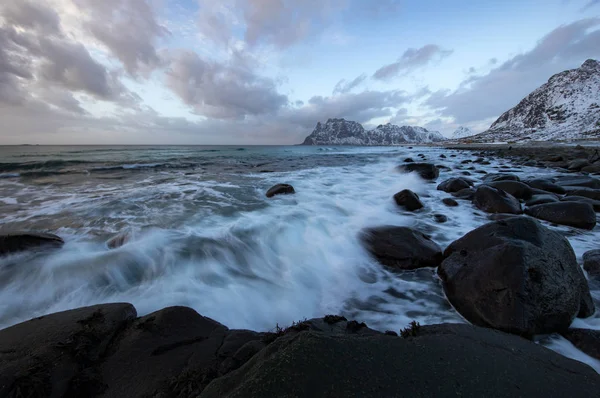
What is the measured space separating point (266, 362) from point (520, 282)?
9.67 ft

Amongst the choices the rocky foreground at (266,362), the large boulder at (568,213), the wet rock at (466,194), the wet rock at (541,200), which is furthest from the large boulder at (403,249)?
the wet rock at (466,194)

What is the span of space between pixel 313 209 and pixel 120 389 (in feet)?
22.2

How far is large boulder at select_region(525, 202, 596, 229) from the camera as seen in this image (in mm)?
5344

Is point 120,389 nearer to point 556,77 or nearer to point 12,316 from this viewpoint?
point 12,316

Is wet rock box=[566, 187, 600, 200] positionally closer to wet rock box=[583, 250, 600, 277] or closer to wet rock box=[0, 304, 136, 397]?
wet rock box=[583, 250, 600, 277]

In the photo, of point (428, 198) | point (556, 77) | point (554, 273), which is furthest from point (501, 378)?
point (556, 77)

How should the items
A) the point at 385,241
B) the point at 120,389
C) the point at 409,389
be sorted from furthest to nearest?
the point at 385,241 → the point at 120,389 → the point at 409,389

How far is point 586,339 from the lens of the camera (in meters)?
2.45

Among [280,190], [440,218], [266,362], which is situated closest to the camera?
[266,362]

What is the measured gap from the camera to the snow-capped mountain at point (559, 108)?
81062mm

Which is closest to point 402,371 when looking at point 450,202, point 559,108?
point 450,202

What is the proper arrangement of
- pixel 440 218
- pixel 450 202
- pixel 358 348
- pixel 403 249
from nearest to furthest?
pixel 358 348, pixel 403 249, pixel 440 218, pixel 450 202

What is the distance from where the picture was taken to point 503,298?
2.68 metres

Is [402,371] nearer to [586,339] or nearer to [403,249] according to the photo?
[586,339]
